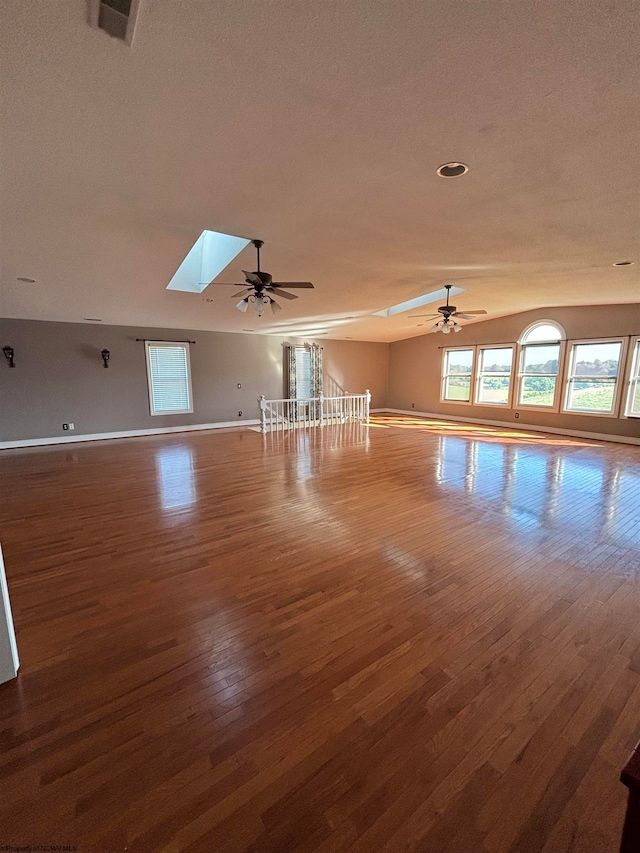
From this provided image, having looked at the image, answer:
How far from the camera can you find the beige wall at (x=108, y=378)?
6.56 metres

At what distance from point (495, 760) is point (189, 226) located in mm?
4268

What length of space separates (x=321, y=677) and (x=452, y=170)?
3373 millimetres

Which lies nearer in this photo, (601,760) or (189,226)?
(601,760)

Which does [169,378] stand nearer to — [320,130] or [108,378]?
[108,378]

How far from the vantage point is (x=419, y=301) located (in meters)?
7.77

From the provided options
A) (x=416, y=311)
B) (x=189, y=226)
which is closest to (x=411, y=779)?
(x=189, y=226)

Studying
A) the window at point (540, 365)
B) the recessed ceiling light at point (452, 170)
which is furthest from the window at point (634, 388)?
the recessed ceiling light at point (452, 170)

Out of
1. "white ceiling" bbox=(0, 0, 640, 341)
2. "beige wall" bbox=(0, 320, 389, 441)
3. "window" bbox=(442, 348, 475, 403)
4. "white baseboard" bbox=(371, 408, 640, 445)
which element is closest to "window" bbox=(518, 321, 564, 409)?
"white baseboard" bbox=(371, 408, 640, 445)

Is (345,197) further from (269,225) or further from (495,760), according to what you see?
(495,760)

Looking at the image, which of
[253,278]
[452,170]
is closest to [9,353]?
[253,278]

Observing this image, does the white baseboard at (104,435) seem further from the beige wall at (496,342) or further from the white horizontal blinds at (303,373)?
the beige wall at (496,342)

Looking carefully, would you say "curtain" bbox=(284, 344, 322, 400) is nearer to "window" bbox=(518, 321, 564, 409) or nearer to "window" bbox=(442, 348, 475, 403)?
"window" bbox=(442, 348, 475, 403)

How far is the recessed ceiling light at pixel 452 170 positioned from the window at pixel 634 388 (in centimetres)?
665

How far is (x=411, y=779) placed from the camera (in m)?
1.25
